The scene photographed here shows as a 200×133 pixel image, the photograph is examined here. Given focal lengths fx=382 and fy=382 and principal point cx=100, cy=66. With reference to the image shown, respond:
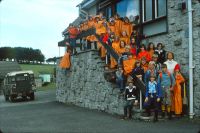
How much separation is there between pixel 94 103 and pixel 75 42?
3761 mm

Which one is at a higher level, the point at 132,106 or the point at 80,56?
the point at 80,56

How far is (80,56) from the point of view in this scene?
17156 mm

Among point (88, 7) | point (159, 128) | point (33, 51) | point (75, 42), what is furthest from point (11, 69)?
point (159, 128)

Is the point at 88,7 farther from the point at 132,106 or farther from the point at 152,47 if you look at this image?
the point at 132,106

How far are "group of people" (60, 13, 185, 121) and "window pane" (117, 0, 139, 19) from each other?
0.88 meters

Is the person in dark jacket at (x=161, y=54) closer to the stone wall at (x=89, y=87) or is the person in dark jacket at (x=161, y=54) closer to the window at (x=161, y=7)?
the window at (x=161, y=7)

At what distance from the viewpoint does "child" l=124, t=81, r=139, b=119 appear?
11.8 meters

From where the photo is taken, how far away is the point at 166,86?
1159 cm

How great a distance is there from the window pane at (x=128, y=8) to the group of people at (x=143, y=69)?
878 millimetres

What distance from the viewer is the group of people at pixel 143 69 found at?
11.4 metres

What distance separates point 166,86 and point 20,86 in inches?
697

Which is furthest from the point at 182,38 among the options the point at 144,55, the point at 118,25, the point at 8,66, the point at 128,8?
the point at 8,66

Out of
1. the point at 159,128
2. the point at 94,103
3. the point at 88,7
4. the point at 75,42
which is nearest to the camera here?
the point at 159,128

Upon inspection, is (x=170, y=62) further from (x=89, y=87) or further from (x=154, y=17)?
(x=89, y=87)
